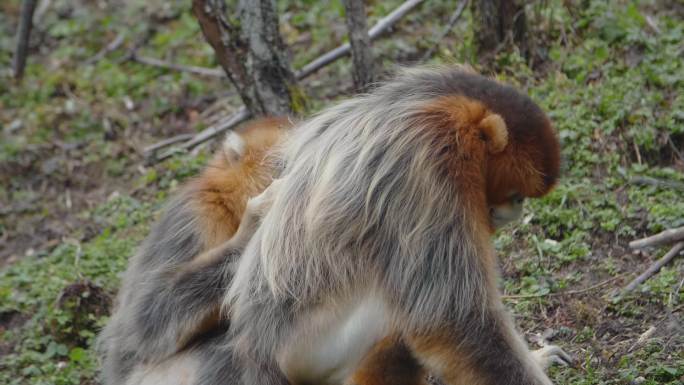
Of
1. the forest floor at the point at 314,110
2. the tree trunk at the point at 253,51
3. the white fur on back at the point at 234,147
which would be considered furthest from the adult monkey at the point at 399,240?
the tree trunk at the point at 253,51

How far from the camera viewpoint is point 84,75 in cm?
917

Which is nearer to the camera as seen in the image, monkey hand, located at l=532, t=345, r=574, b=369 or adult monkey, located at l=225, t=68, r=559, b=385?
adult monkey, located at l=225, t=68, r=559, b=385

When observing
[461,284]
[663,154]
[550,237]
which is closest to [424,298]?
[461,284]

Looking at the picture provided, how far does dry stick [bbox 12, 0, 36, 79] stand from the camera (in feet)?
26.3

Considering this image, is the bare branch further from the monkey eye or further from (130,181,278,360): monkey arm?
the monkey eye

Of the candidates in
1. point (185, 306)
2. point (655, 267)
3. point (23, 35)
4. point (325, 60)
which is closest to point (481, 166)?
point (185, 306)

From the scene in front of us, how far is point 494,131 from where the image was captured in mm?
3658

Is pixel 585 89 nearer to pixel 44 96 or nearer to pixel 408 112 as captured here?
pixel 408 112

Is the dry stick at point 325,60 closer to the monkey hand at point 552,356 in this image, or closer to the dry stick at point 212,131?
the dry stick at point 212,131

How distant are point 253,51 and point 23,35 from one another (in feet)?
10.5

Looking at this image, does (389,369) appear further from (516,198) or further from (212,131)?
(212,131)

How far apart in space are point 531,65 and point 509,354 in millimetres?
3685

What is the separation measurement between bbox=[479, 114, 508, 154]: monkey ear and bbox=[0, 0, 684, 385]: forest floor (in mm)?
962

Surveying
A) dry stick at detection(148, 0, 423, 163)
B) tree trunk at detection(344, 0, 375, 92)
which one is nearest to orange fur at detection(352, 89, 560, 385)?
tree trunk at detection(344, 0, 375, 92)
